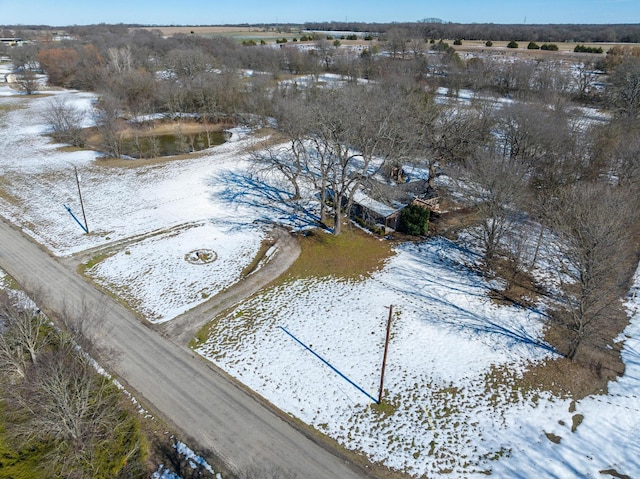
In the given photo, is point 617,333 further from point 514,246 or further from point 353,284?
point 353,284

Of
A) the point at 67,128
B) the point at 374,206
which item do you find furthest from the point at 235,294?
the point at 67,128

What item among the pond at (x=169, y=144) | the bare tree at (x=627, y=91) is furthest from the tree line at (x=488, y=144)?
the pond at (x=169, y=144)

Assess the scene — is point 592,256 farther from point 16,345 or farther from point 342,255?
point 16,345

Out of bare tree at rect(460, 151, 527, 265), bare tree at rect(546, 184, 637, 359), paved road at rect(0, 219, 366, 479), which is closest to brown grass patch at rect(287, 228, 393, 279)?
bare tree at rect(460, 151, 527, 265)

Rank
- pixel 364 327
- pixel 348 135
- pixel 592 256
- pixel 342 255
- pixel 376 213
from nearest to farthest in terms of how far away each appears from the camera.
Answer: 1. pixel 592 256
2. pixel 364 327
3. pixel 342 255
4. pixel 348 135
5. pixel 376 213

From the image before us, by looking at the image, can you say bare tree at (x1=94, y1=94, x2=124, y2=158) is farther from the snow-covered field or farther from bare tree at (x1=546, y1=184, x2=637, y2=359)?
bare tree at (x1=546, y1=184, x2=637, y2=359)
